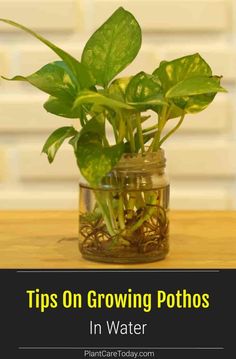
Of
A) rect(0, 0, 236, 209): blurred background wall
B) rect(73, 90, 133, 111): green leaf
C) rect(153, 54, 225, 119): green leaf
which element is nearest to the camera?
rect(73, 90, 133, 111): green leaf

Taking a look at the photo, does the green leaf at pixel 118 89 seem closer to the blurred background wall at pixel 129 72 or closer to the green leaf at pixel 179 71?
the green leaf at pixel 179 71

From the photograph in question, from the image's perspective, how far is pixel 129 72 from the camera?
203cm

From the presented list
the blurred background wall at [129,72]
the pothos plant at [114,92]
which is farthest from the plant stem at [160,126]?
the blurred background wall at [129,72]

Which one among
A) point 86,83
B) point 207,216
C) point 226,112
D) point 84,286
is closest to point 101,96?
point 86,83

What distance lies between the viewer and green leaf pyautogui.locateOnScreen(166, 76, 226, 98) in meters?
1.08

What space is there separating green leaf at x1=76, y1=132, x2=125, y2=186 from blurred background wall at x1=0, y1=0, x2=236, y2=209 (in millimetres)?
935

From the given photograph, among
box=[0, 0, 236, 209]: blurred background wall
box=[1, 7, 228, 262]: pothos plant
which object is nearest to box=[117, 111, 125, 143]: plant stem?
box=[1, 7, 228, 262]: pothos plant

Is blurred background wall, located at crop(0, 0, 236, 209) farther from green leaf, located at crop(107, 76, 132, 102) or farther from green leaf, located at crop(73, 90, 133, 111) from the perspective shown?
green leaf, located at crop(73, 90, 133, 111)

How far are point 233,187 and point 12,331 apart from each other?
Result: 108 cm

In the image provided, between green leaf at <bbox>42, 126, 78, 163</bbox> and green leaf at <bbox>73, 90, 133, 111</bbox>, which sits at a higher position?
green leaf at <bbox>73, 90, 133, 111</bbox>

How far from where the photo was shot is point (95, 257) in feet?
3.91

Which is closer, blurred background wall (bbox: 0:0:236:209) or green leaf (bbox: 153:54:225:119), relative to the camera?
green leaf (bbox: 153:54:225:119)

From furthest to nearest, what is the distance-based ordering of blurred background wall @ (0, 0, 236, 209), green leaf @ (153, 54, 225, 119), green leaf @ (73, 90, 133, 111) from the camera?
1. blurred background wall @ (0, 0, 236, 209)
2. green leaf @ (153, 54, 225, 119)
3. green leaf @ (73, 90, 133, 111)

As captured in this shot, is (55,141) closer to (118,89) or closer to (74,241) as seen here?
Result: (118,89)
